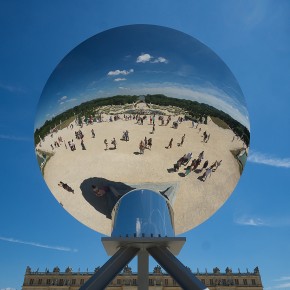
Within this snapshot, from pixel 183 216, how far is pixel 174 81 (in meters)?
3.52

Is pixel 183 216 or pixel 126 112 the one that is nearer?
pixel 126 112

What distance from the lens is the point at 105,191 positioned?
930 cm

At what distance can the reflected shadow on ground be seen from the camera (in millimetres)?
9165

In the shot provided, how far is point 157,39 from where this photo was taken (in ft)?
31.1

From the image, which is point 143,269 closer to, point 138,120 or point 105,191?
point 105,191

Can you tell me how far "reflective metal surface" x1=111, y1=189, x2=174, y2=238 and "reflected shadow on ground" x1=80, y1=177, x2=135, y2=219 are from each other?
0.68 ft

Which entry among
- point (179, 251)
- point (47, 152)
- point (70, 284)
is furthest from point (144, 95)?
point (70, 284)

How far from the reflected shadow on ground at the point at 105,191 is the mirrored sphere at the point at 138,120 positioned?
0.02 m

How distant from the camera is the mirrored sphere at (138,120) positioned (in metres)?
8.91

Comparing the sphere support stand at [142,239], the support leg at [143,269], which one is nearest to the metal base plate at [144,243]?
the sphere support stand at [142,239]

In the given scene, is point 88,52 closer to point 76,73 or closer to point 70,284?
point 76,73

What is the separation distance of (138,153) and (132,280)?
6596 cm

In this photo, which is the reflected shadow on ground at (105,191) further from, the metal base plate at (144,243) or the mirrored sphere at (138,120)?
the metal base plate at (144,243)

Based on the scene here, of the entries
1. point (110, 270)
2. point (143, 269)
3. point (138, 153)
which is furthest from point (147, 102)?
point (143, 269)
